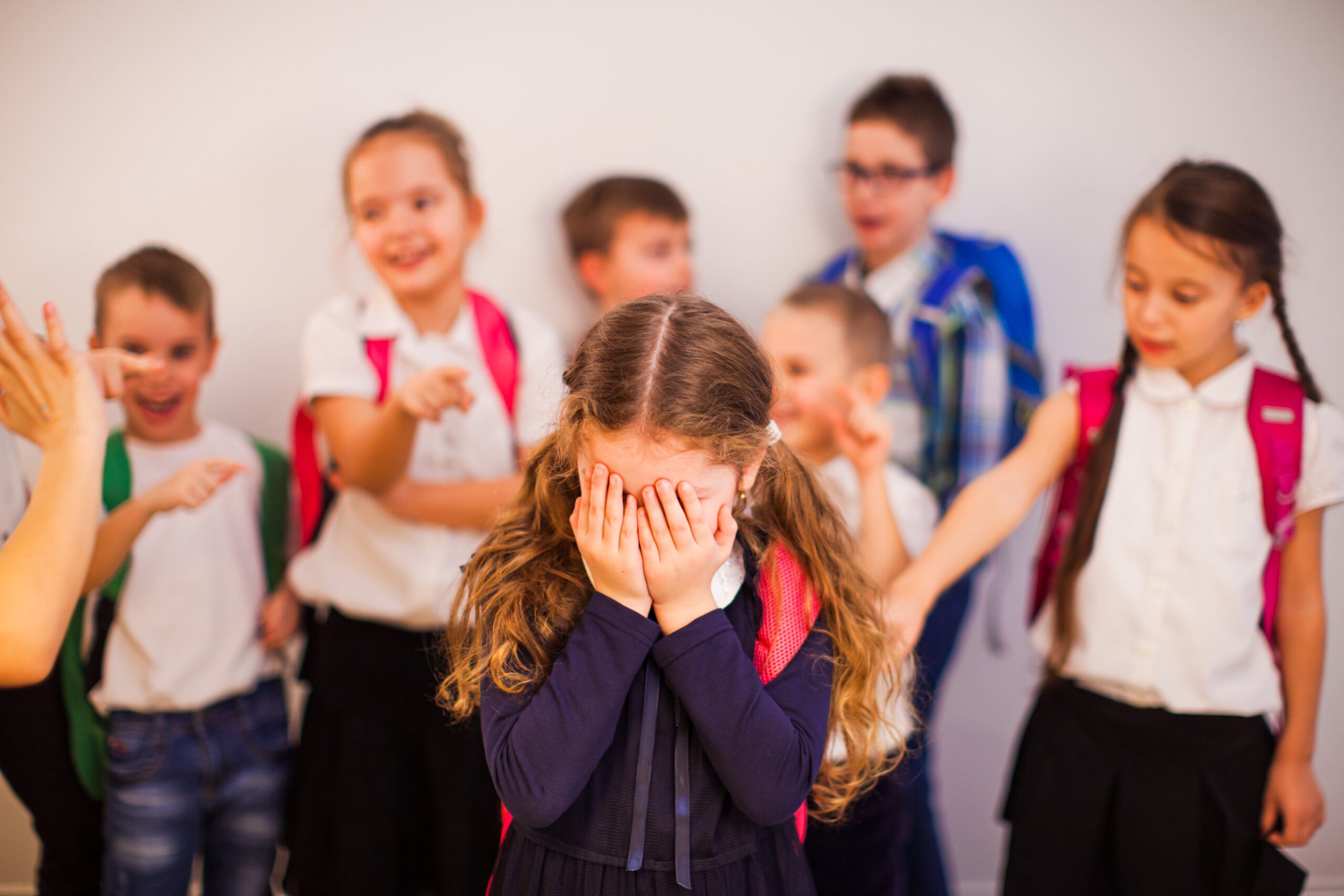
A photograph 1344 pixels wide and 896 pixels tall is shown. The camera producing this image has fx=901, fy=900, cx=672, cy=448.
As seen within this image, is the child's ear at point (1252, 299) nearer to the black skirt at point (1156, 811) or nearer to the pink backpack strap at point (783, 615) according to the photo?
the black skirt at point (1156, 811)

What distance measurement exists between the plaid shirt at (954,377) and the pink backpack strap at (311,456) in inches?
41.9

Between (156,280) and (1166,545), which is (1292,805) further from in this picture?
(156,280)

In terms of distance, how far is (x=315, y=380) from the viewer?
1.68 meters

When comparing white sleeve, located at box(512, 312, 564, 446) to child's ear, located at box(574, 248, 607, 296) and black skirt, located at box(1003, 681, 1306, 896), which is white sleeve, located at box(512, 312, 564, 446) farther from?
black skirt, located at box(1003, 681, 1306, 896)

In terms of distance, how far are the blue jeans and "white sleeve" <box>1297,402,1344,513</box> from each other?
1.85 meters

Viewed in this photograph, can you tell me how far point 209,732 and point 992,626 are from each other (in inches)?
67.4

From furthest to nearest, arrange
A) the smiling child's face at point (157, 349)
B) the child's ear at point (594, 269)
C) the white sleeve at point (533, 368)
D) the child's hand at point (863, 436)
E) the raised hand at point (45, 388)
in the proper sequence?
1. the child's ear at point (594, 269)
2. the white sleeve at point (533, 368)
3. the smiling child's face at point (157, 349)
4. the child's hand at point (863, 436)
5. the raised hand at point (45, 388)

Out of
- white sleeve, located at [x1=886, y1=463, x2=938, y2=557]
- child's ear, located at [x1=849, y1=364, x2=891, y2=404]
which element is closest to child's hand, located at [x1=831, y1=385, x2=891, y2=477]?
white sleeve, located at [x1=886, y1=463, x2=938, y2=557]

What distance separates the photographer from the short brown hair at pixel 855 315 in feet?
5.91

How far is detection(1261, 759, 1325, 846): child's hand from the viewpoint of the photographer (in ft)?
4.74

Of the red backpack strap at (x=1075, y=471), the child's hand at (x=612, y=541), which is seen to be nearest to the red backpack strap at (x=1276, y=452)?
the red backpack strap at (x=1075, y=471)

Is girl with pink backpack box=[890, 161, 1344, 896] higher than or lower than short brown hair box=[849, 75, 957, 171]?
lower

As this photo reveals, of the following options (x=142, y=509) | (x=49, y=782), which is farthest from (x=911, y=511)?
(x=49, y=782)

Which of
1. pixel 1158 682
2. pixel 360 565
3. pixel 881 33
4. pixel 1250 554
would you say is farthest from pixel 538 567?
pixel 881 33
